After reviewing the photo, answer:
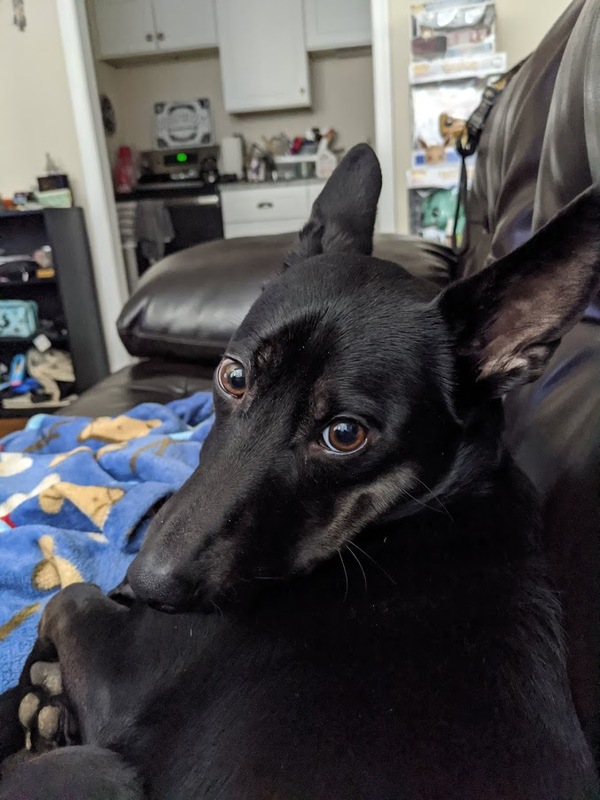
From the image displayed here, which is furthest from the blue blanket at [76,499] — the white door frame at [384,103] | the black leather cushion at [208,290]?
the white door frame at [384,103]

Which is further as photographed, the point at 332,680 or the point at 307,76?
the point at 307,76

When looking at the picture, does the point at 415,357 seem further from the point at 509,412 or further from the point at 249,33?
the point at 249,33

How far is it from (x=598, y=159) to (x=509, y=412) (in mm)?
491

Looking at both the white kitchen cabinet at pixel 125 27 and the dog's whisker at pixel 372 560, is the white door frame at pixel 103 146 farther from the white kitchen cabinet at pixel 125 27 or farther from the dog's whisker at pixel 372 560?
the dog's whisker at pixel 372 560

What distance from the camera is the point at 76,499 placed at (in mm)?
1479

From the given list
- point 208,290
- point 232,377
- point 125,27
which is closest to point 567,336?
point 232,377

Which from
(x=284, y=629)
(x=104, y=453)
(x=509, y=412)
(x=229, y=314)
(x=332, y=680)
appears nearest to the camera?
(x=332, y=680)

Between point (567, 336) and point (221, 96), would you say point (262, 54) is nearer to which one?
point (221, 96)

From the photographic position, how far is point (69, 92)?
181 inches

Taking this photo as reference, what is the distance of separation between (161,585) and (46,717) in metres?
0.37

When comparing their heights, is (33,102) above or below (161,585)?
above

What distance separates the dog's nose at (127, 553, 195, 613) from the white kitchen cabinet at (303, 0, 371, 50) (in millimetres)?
6461

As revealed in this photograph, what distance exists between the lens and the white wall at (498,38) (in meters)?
3.71

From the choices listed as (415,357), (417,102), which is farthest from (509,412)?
(417,102)
